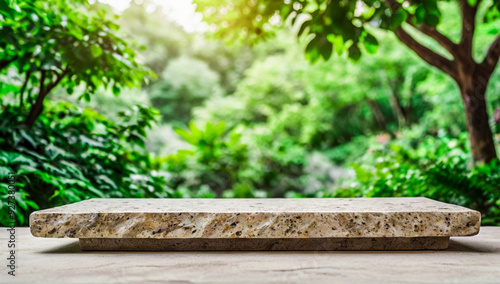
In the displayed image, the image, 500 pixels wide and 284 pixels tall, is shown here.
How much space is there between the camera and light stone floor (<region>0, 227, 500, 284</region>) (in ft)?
2.49

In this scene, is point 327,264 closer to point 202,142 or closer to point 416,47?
point 416,47

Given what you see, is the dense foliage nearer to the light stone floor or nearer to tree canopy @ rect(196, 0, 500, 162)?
tree canopy @ rect(196, 0, 500, 162)

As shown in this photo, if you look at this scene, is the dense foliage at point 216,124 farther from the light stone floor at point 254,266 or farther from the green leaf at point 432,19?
the light stone floor at point 254,266

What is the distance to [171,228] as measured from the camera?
3.10ft

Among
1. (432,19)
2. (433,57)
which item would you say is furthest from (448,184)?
(432,19)

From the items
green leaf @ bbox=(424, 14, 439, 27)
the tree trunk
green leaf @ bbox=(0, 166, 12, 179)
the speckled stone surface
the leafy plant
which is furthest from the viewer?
the tree trunk

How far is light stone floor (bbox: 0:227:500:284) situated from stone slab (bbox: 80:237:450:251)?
3cm

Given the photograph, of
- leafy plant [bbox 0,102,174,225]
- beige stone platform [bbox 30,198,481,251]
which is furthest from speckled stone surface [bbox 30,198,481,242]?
Answer: leafy plant [bbox 0,102,174,225]

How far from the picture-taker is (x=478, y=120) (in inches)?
92.7

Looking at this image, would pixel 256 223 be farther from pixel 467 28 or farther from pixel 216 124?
pixel 216 124

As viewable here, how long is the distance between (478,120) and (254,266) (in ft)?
6.95

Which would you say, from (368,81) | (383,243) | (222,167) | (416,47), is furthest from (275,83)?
(383,243)

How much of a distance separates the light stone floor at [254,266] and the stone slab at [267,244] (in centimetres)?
3

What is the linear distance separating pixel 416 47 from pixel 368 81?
239 inches
